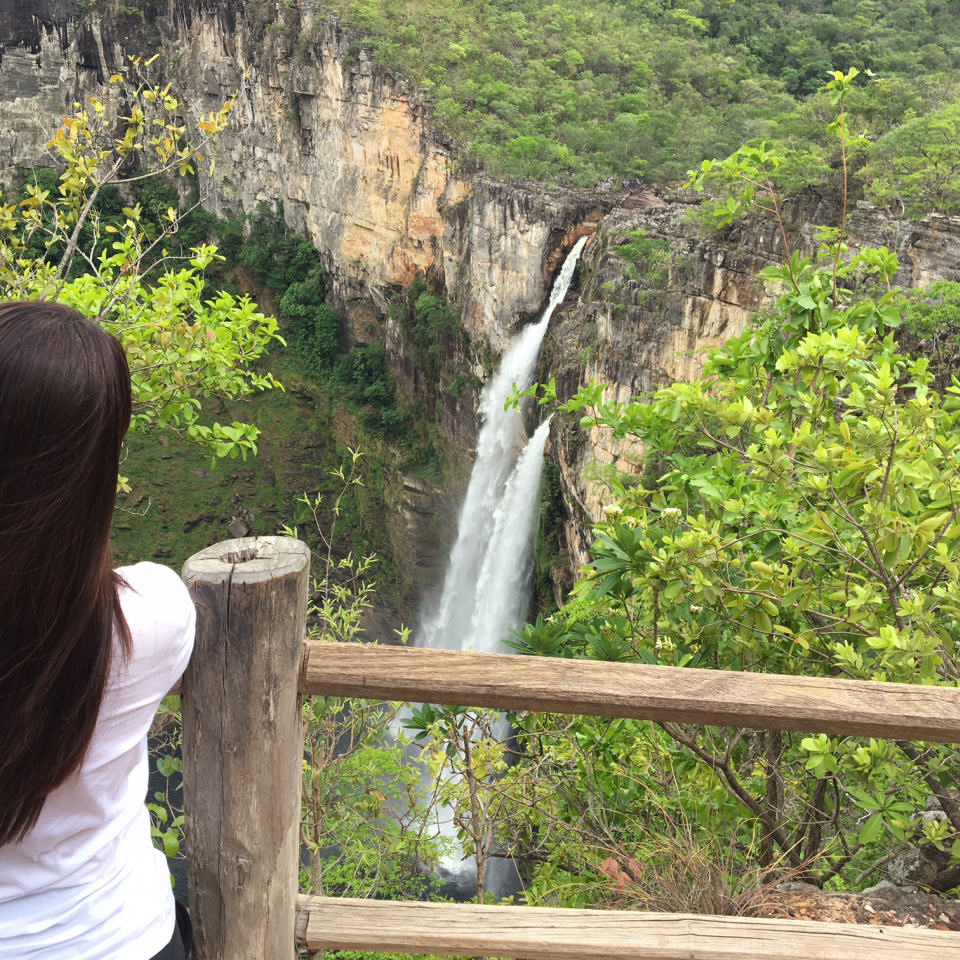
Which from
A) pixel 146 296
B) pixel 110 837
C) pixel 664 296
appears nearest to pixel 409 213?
pixel 664 296

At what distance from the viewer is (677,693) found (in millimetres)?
1180

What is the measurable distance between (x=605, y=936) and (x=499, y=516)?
13812mm

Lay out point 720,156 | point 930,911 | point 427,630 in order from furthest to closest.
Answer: point 427,630
point 720,156
point 930,911

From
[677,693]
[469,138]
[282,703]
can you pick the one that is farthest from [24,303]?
[469,138]

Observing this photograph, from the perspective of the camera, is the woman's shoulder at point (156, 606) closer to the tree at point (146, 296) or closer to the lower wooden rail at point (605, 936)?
the lower wooden rail at point (605, 936)

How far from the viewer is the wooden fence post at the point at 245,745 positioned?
43.7 inches

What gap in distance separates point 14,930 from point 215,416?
71.4 ft

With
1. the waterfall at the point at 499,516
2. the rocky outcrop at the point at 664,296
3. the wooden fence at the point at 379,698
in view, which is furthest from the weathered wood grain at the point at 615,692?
the waterfall at the point at 499,516

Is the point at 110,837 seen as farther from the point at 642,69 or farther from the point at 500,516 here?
the point at 642,69

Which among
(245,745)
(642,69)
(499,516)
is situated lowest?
(499,516)

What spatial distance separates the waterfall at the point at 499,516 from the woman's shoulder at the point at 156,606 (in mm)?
12564

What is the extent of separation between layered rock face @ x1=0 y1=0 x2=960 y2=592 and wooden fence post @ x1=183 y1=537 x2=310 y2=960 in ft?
19.8

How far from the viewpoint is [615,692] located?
1.17 metres

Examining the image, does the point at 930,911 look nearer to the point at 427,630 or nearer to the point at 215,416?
the point at 427,630
